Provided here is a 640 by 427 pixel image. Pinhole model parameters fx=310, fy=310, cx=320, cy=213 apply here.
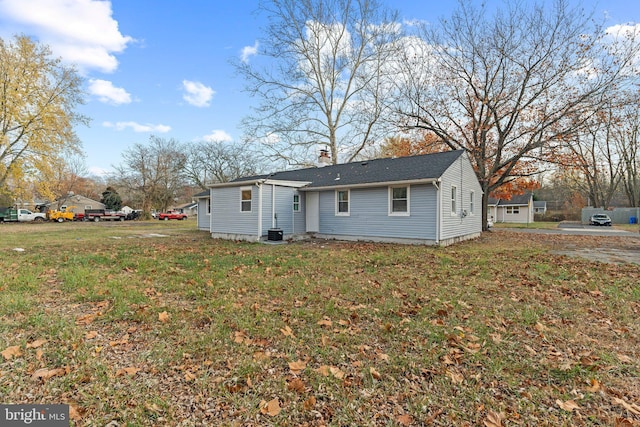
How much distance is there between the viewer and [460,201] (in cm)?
1392

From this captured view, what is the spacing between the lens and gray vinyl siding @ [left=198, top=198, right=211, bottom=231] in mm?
20772

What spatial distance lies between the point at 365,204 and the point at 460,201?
4.34m

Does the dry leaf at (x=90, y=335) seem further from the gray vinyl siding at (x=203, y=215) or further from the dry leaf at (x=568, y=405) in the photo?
the gray vinyl siding at (x=203, y=215)

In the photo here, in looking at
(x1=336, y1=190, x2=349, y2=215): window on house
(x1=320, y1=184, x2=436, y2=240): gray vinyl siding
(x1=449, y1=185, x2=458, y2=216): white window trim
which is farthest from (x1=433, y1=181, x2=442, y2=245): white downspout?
(x1=336, y1=190, x2=349, y2=215): window on house

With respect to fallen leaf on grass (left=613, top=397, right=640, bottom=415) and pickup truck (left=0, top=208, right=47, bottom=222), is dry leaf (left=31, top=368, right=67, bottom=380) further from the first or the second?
pickup truck (left=0, top=208, right=47, bottom=222)

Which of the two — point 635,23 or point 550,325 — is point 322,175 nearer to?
point 550,325

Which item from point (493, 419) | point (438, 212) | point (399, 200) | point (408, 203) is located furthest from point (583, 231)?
point (493, 419)

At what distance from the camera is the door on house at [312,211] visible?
15.2 m

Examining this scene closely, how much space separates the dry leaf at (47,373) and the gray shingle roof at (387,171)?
11189 mm

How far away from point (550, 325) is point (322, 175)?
43.6ft

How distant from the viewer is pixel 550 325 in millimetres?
3969

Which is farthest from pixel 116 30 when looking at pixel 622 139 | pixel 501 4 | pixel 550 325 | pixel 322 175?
pixel 622 139

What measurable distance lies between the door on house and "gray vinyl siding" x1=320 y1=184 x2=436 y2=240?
245mm

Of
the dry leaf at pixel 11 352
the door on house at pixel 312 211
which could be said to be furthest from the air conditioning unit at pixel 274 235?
the dry leaf at pixel 11 352
